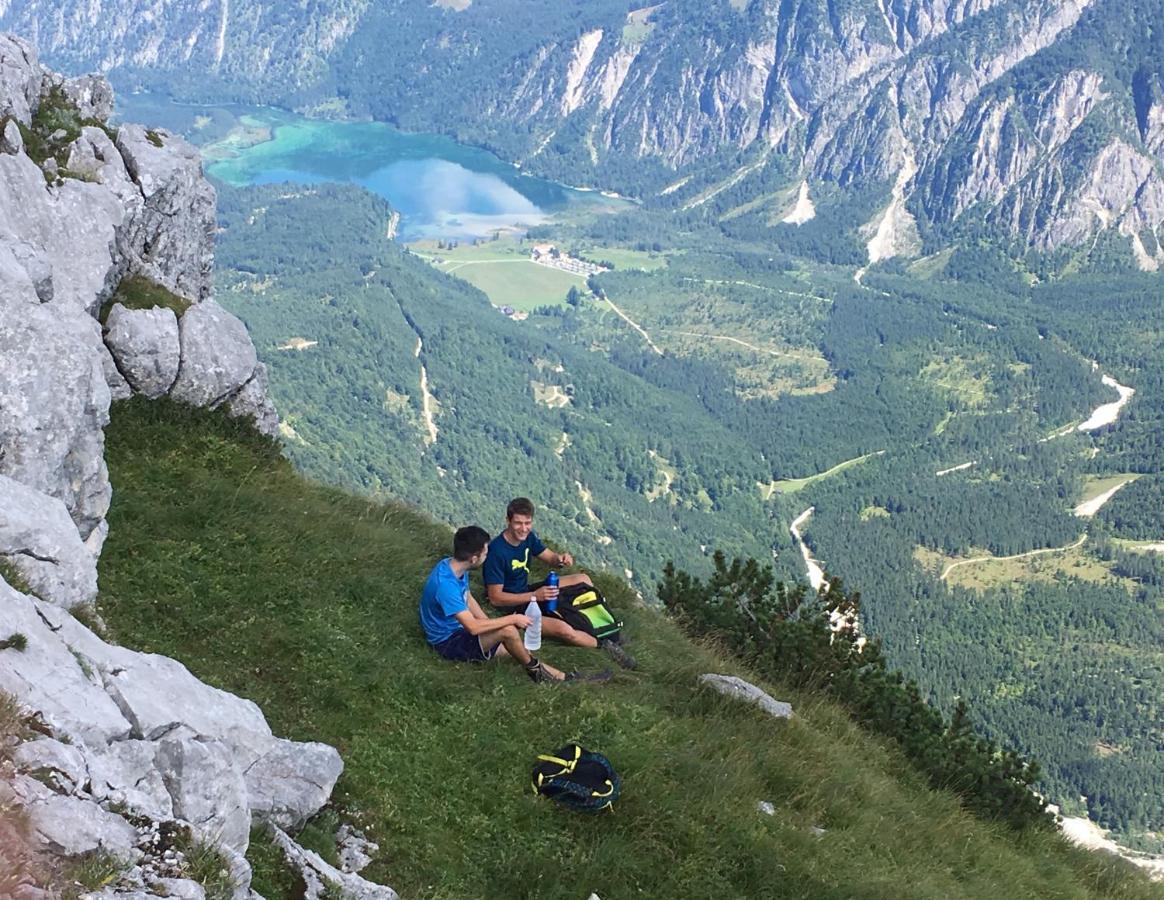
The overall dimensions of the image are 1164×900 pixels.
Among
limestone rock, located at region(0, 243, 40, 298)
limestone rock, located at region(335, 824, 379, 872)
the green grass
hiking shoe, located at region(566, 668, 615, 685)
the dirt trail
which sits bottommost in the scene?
the dirt trail

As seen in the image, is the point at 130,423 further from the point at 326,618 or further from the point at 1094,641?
the point at 1094,641

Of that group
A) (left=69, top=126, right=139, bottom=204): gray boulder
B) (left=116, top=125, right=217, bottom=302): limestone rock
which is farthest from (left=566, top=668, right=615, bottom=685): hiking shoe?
(left=69, top=126, right=139, bottom=204): gray boulder

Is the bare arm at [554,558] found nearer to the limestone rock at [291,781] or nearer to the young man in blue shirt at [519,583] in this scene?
the young man in blue shirt at [519,583]

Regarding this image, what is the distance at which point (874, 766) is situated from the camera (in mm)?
18094

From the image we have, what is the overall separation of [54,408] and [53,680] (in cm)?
671

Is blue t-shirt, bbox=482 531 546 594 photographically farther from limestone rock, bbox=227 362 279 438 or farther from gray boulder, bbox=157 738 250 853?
gray boulder, bbox=157 738 250 853

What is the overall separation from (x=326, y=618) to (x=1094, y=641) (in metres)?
170

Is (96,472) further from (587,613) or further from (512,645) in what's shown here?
(587,613)

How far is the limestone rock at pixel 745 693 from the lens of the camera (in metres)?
17.2

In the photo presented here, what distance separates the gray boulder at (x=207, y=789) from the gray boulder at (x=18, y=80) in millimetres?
18617

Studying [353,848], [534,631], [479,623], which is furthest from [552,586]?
[353,848]

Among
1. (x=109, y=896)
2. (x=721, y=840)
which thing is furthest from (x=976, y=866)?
(x=109, y=896)

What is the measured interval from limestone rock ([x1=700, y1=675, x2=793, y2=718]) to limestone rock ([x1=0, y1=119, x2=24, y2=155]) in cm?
1776

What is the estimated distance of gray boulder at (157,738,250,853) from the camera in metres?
9.31
